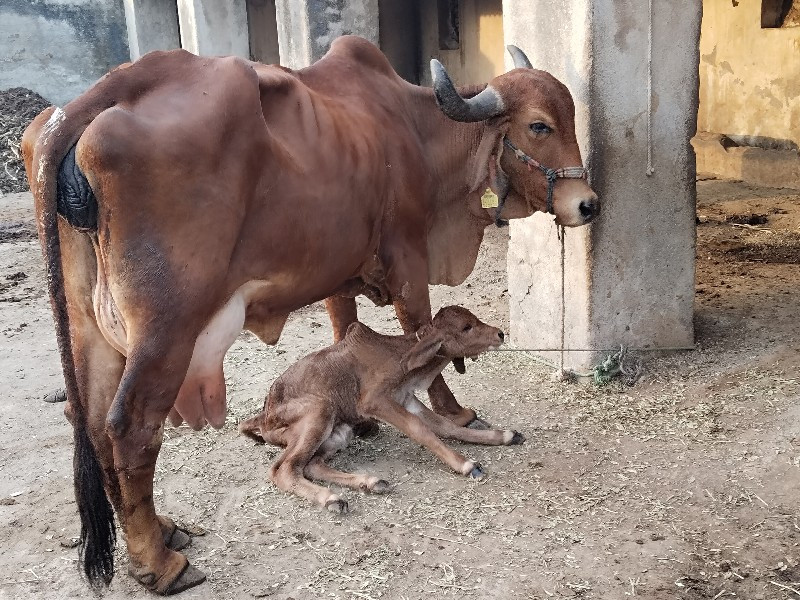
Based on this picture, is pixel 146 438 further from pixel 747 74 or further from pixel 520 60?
pixel 747 74

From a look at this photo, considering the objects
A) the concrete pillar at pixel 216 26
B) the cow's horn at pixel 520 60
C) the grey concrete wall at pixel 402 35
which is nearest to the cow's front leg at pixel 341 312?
the cow's horn at pixel 520 60

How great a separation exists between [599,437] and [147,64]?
2.84 m

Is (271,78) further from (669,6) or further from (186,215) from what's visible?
(669,6)

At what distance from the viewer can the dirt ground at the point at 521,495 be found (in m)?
3.31

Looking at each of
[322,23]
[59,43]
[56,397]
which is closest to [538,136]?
[56,397]

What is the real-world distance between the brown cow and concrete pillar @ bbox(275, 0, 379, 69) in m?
5.13

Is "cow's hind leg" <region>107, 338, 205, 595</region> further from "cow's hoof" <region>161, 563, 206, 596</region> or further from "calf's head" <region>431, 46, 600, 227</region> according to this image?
"calf's head" <region>431, 46, 600, 227</region>

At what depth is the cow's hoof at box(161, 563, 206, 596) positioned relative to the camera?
10.8ft

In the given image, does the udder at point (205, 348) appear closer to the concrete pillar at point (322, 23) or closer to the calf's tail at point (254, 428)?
the calf's tail at point (254, 428)

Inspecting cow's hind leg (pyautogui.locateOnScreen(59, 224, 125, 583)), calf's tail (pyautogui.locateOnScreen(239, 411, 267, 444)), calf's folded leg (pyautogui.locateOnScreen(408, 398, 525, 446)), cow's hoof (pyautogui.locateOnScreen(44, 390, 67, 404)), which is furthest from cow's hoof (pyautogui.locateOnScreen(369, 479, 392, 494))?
cow's hoof (pyautogui.locateOnScreen(44, 390, 67, 404))

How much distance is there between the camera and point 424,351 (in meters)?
4.16

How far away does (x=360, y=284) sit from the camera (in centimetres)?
436

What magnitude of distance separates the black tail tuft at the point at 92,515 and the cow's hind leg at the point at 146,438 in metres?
0.08

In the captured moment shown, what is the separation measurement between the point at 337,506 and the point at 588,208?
6.39ft
